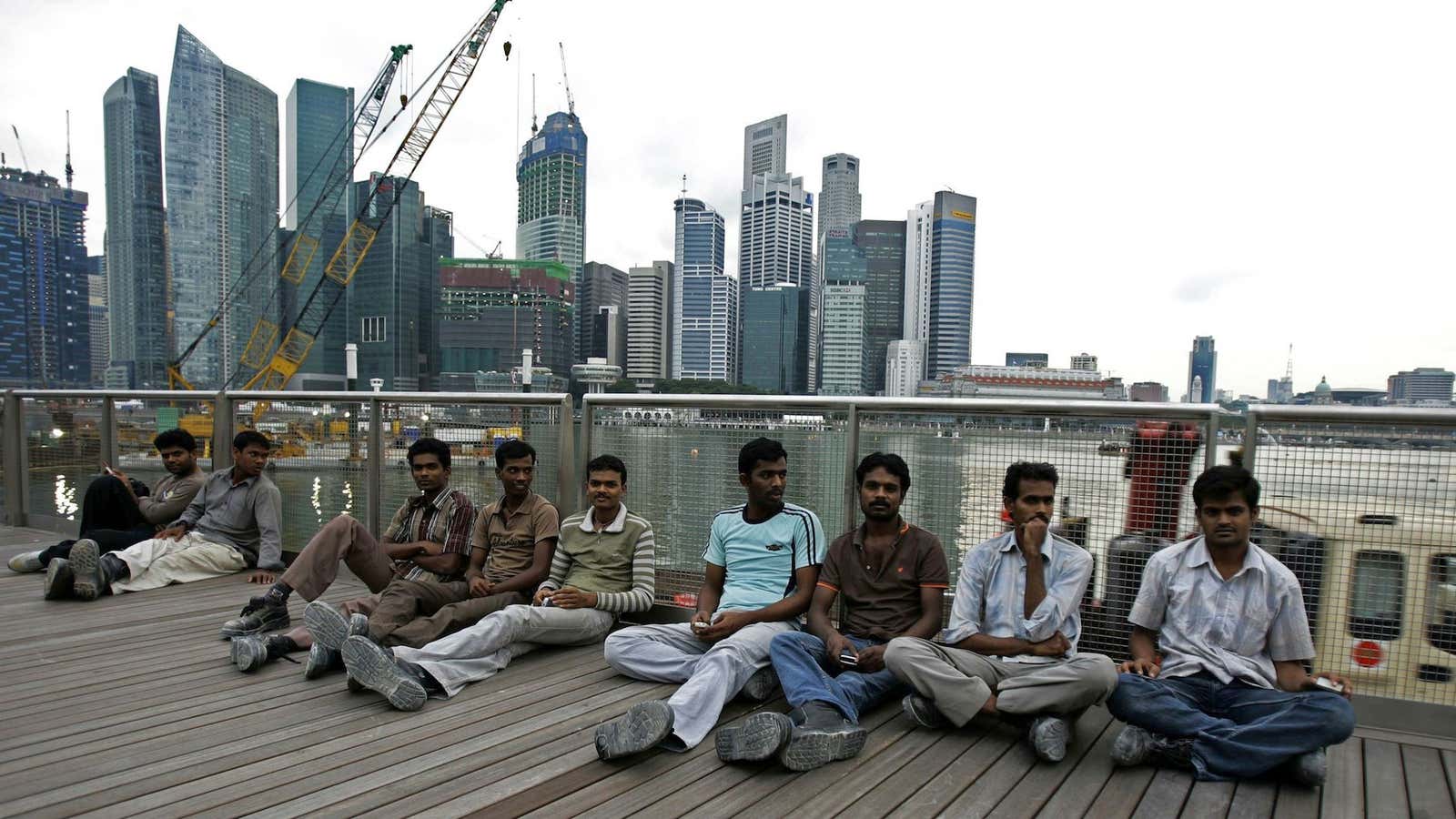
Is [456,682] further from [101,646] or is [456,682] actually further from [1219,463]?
[1219,463]

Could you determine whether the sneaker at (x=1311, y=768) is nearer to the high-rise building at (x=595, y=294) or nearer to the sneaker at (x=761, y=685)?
the sneaker at (x=761, y=685)

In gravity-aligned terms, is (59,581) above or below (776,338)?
below

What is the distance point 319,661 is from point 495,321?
99800 millimetres

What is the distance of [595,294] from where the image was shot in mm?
124812

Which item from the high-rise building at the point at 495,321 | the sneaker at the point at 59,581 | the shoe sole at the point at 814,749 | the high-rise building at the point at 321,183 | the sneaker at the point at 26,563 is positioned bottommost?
the sneaker at the point at 26,563

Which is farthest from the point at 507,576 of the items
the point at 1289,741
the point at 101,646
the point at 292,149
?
the point at 292,149

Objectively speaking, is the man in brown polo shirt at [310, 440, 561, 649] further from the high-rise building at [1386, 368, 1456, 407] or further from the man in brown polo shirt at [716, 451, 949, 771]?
the high-rise building at [1386, 368, 1456, 407]

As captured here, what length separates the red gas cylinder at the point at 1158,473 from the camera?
345 centimetres

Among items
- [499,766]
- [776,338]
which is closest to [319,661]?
[499,766]

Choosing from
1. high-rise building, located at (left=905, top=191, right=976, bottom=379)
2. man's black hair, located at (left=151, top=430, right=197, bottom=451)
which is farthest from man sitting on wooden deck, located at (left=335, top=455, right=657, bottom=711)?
high-rise building, located at (left=905, top=191, right=976, bottom=379)

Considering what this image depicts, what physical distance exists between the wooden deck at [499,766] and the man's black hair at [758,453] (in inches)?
47.1

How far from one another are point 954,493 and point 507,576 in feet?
8.66

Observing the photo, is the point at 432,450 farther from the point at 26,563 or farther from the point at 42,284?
the point at 42,284

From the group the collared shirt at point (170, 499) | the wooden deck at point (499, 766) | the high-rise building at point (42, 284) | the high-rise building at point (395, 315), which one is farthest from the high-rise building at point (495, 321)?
the wooden deck at point (499, 766)
